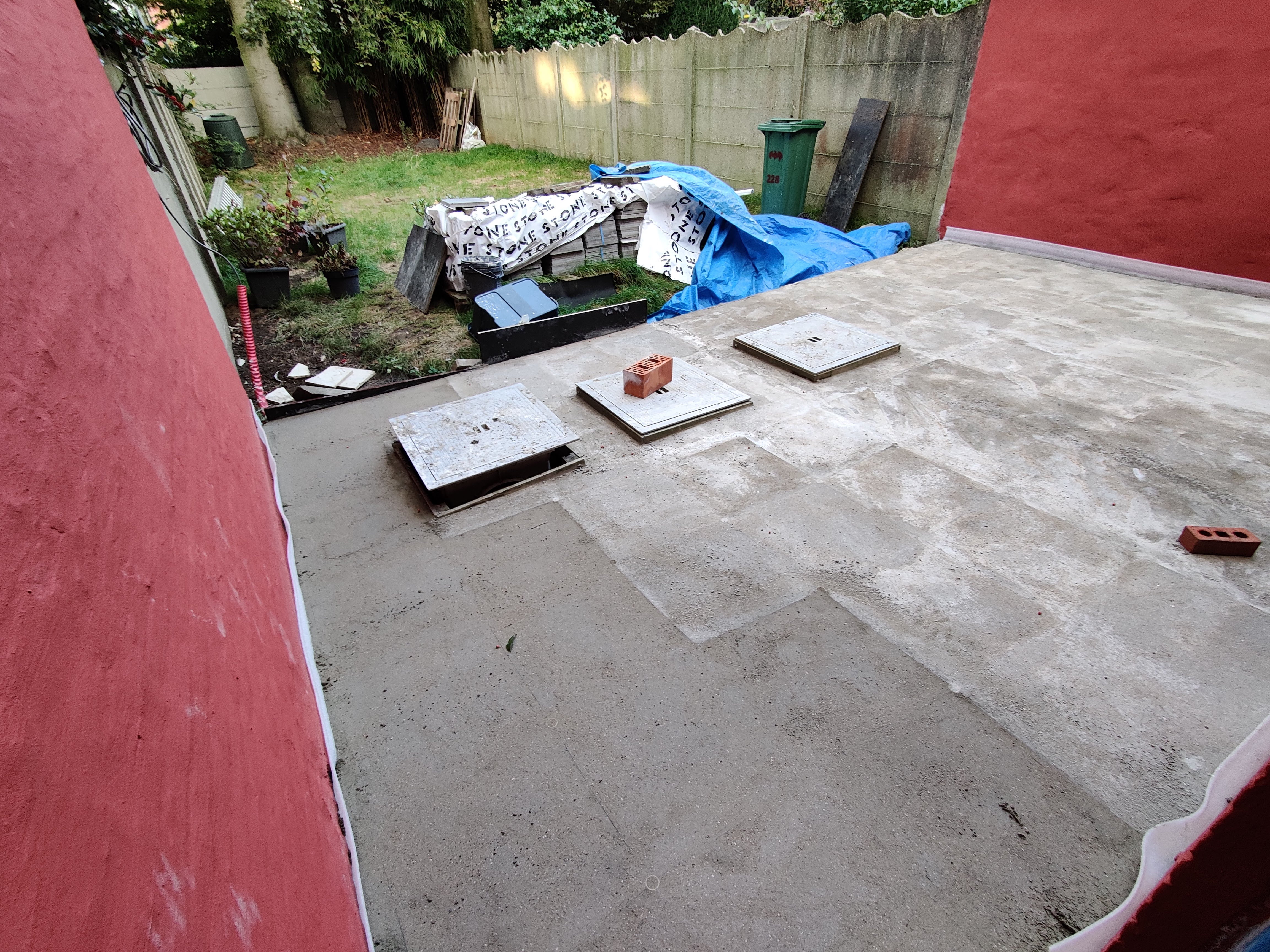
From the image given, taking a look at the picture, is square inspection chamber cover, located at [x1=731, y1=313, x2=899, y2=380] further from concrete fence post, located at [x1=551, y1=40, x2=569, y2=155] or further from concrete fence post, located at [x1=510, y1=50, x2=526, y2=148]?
concrete fence post, located at [x1=510, y1=50, x2=526, y2=148]

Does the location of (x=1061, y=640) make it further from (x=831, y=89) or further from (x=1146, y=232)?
(x=831, y=89)

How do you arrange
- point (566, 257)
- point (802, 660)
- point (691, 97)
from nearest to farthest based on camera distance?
point (802, 660)
point (566, 257)
point (691, 97)

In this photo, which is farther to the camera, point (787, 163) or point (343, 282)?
point (787, 163)

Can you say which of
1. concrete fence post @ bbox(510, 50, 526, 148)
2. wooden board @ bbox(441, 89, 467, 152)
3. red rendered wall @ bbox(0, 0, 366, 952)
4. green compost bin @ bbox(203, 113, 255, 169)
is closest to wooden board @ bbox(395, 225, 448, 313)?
red rendered wall @ bbox(0, 0, 366, 952)

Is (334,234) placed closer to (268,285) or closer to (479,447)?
(268,285)

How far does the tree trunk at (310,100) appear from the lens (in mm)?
14219

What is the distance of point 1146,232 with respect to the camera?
517 cm

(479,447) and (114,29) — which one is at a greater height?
(114,29)

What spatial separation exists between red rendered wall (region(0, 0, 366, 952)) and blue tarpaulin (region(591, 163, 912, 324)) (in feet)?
15.3

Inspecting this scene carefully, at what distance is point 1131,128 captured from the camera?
16.5ft

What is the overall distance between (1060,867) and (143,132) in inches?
285

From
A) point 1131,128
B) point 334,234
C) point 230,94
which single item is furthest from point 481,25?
point 1131,128

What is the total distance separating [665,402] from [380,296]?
4417mm

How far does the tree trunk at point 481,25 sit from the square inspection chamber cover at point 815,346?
14.5 metres
